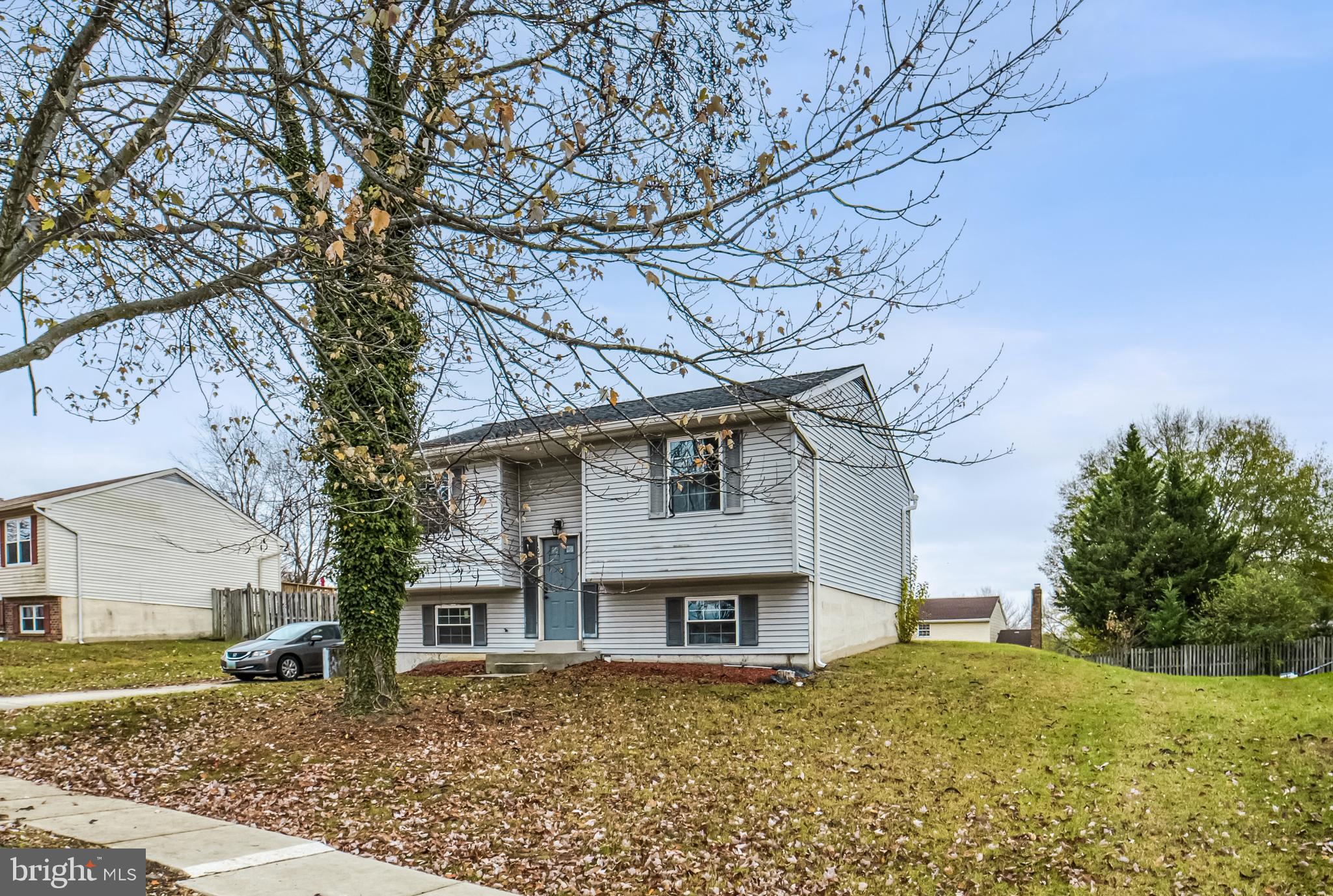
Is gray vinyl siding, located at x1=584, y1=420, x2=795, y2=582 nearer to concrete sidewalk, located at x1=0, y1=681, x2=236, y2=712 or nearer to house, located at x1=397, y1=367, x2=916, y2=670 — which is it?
house, located at x1=397, y1=367, x2=916, y2=670

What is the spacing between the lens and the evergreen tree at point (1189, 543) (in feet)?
90.2

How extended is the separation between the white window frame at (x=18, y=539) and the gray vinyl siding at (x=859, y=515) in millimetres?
27545

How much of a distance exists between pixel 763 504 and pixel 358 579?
7.51 m

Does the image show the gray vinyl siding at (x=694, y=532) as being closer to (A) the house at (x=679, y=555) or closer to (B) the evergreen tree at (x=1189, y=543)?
(A) the house at (x=679, y=555)

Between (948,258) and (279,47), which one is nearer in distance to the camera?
(279,47)

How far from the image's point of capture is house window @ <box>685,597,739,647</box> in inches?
723

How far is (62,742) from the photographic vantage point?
1262cm

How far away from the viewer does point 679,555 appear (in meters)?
18.3

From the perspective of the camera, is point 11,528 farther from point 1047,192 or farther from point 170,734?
point 1047,192

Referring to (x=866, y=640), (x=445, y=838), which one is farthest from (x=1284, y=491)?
(x=445, y=838)

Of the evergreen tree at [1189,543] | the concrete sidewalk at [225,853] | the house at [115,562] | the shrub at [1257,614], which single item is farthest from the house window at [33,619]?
the evergreen tree at [1189,543]

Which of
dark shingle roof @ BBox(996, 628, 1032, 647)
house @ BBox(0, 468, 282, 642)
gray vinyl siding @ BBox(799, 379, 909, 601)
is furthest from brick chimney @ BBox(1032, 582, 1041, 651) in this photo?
house @ BBox(0, 468, 282, 642)

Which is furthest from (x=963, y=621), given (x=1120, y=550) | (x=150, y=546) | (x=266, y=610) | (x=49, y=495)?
(x=49, y=495)

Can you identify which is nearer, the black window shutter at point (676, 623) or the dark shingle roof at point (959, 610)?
the black window shutter at point (676, 623)
